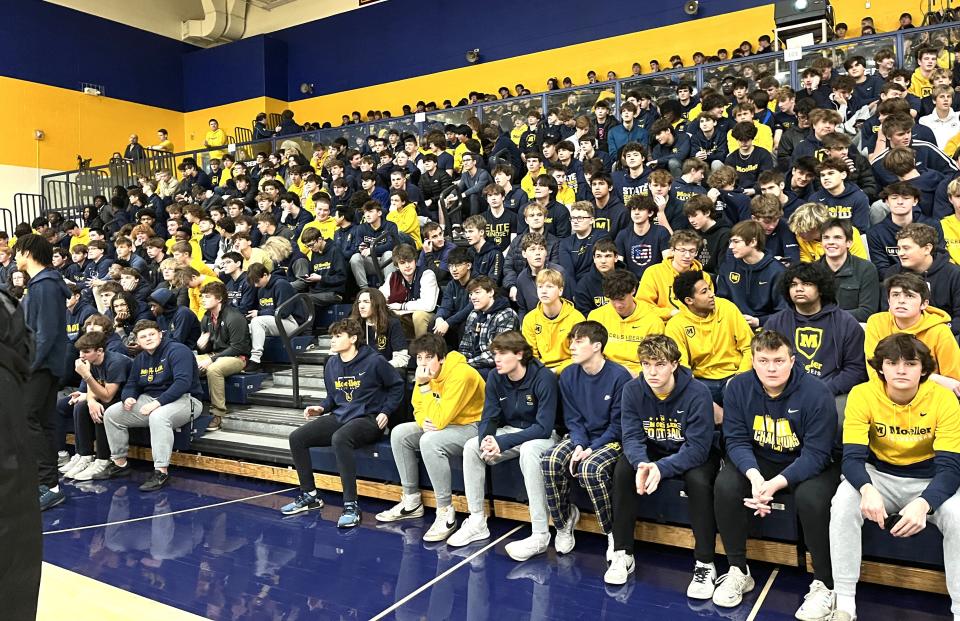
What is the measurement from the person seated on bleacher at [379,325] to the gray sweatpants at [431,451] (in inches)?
39.9

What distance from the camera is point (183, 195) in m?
12.3

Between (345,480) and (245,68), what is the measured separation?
1664 cm

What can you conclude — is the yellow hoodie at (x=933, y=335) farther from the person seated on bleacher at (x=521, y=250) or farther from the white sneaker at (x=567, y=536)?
the person seated on bleacher at (x=521, y=250)

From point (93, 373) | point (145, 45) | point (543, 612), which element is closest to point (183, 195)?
point (93, 373)

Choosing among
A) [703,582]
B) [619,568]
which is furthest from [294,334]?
[703,582]

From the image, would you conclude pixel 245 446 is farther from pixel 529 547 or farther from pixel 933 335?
pixel 933 335

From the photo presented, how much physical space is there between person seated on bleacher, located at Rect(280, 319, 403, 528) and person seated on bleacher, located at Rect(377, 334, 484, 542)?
0.29 meters

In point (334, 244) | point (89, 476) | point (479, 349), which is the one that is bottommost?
point (89, 476)

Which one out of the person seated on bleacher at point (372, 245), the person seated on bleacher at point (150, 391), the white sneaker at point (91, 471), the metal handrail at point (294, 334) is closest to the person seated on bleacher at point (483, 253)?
the person seated on bleacher at point (372, 245)

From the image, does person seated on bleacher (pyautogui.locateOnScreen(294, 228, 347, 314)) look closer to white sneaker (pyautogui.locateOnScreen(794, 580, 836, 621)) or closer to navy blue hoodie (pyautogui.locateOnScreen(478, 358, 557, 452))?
navy blue hoodie (pyautogui.locateOnScreen(478, 358, 557, 452))

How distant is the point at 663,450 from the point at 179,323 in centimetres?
483

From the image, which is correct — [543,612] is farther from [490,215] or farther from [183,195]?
[183,195]

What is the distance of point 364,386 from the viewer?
4.93 metres

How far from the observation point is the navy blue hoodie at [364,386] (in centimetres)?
493
